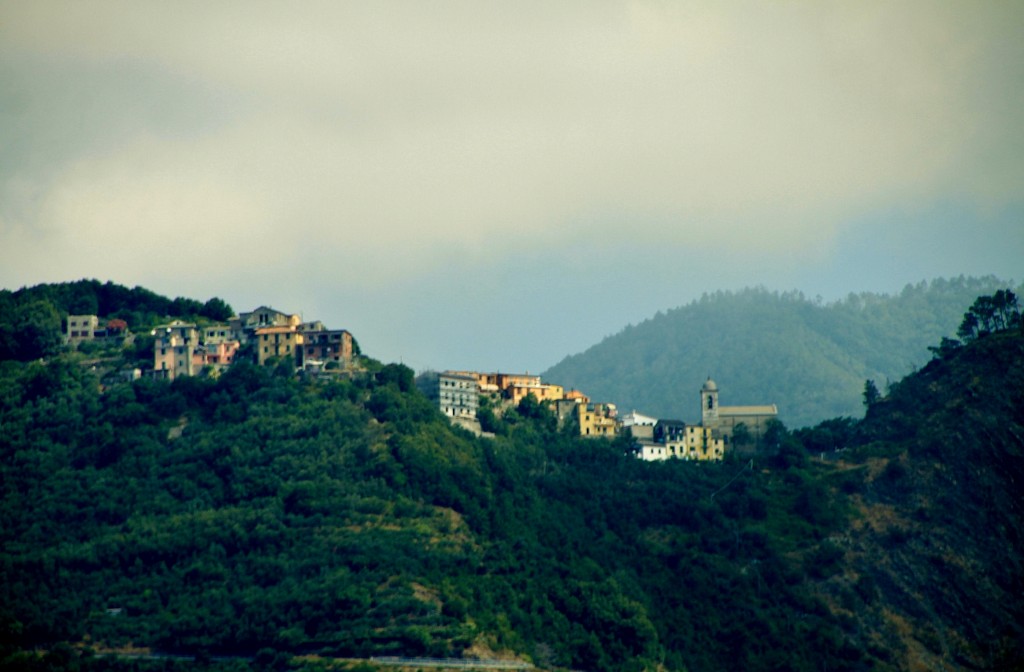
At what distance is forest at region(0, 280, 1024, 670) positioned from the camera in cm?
6125

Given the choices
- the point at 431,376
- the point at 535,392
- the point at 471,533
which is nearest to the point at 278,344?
the point at 431,376

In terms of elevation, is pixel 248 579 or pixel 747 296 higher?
pixel 747 296

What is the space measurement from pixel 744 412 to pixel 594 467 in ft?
36.0

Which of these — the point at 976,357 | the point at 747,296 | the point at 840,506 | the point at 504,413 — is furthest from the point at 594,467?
the point at 747,296

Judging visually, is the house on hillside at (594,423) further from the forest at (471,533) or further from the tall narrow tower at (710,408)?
the tall narrow tower at (710,408)

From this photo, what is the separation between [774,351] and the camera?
12950 centimetres

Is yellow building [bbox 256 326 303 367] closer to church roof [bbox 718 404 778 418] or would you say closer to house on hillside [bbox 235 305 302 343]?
house on hillside [bbox 235 305 302 343]

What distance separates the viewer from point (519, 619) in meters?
63.2

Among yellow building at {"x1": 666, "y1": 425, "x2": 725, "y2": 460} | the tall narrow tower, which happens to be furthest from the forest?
the tall narrow tower

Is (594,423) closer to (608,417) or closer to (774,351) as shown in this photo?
(608,417)

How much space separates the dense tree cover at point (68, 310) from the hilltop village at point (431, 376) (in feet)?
3.39

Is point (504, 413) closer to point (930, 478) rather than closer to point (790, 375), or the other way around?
point (930, 478)

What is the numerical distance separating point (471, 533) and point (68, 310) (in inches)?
1017

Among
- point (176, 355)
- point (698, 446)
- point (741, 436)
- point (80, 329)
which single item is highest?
point (80, 329)
